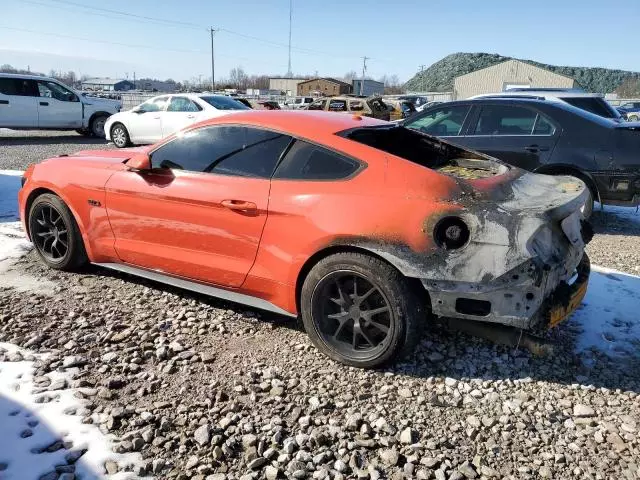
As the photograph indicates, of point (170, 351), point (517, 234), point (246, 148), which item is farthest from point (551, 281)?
point (170, 351)

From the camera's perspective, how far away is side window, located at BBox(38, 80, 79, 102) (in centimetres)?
1480

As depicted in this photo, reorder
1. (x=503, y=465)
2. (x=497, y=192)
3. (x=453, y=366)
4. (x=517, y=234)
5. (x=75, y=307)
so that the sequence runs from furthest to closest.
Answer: (x=75, y=307) → (x=453, y=366) → (x=497, y=192) → (x=517, y=234) → (x=503, y=465)

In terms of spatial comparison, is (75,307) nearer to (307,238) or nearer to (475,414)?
(307,238)

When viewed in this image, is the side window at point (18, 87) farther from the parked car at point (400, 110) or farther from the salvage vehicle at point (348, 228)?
the salvage vehicle at point (348, 228)

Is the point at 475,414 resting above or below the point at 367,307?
below

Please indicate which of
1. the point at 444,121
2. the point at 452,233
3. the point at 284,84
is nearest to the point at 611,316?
the point at 452,233

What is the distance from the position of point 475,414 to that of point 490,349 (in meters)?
0.75

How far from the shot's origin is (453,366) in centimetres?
318

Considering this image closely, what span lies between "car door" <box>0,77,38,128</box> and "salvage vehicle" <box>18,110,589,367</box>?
12607mm

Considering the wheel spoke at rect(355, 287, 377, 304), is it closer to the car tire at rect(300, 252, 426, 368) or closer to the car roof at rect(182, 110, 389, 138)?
the car tire at rect(300, 252, 426, 368)

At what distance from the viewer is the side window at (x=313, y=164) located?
310 centimetres

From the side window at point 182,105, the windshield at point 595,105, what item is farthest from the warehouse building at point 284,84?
the windshield at point 595,105

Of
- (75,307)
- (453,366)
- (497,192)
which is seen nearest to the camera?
(497,192)

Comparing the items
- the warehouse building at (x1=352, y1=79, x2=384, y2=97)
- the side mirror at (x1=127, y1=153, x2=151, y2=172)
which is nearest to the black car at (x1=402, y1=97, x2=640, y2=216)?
the side mirror at (x1=127, y1=153, x2=151, y2=172)
